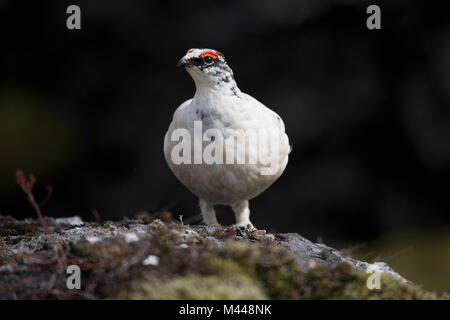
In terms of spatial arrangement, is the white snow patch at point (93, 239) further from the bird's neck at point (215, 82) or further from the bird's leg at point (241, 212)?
the bird's leg at point (241, 212)

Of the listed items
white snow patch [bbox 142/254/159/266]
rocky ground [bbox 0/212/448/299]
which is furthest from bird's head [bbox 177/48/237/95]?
white snow patch [bbox 142/254/159/266]

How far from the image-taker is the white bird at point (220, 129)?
13.6ft

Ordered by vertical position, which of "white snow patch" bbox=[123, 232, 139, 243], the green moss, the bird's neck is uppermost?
the bird's neck

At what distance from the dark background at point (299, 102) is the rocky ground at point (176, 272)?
440 cm

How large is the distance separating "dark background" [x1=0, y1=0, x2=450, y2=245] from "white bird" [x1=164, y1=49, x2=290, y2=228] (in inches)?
124

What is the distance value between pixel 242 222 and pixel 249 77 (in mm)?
3201

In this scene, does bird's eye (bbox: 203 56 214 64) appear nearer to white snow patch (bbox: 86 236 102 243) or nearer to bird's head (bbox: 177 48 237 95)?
bird's head (bbox: 177 48 237 95)

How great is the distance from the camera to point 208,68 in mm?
4199

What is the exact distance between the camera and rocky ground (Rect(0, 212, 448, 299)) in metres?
2.73

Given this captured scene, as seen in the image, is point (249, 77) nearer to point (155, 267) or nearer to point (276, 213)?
point (276, 213)

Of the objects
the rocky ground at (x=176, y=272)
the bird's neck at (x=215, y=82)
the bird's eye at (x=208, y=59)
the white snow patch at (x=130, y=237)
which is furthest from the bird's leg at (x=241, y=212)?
the white snow patch at (x=130, y=237)
